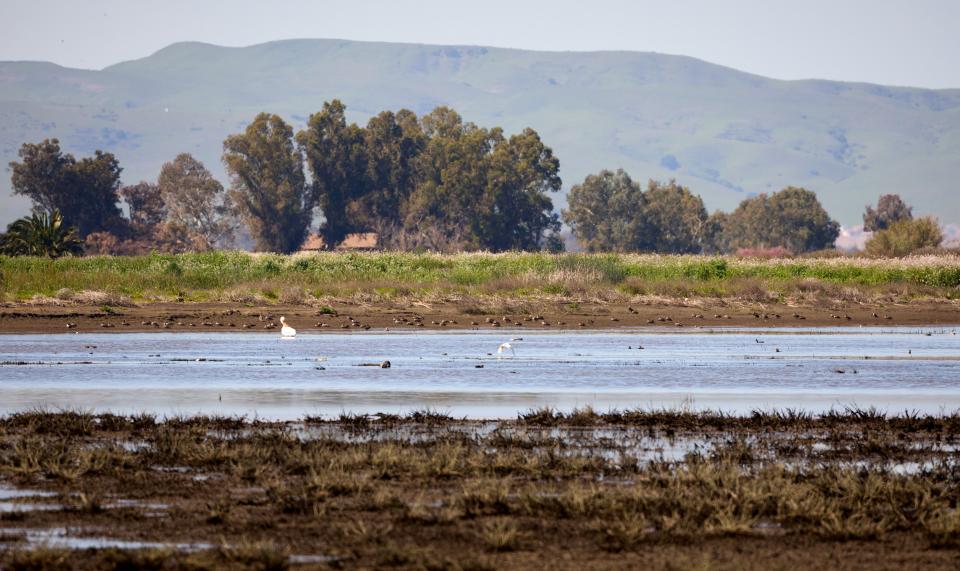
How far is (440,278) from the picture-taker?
185 ft

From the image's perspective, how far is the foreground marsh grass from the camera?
10805mm

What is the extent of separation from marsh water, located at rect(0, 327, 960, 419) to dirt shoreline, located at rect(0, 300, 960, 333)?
10.1 feet

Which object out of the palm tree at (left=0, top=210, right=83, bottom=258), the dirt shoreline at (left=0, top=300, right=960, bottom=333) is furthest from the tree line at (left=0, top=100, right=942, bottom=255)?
the dirt shoreline at (left=0, top=300, right=960, bottom=333)

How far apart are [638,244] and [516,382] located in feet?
375

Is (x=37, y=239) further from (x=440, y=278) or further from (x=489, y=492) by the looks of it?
(x=489, y=492)

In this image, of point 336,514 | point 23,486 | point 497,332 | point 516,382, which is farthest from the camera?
point 497,332

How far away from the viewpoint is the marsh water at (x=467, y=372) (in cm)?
2133

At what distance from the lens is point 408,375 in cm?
2611

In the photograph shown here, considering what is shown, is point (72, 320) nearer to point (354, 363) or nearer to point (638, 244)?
point (354, 363)

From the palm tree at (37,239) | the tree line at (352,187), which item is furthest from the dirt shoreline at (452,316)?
the tree line at (352,187)

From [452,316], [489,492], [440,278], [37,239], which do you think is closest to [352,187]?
[37,239]

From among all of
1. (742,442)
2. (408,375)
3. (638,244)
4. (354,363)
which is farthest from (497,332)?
(638,244)

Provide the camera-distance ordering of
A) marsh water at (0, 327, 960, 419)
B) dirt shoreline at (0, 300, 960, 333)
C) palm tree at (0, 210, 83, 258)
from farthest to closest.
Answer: palm tree at (0, 210, 83, 258)
dirt shoreline at (0, 300, 960, 333)
marsh water at (0, 327, 960, 419)

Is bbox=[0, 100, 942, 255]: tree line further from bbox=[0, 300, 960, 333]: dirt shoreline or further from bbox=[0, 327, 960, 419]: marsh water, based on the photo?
bbox=[0, 327, 960, 419]: marsh water
